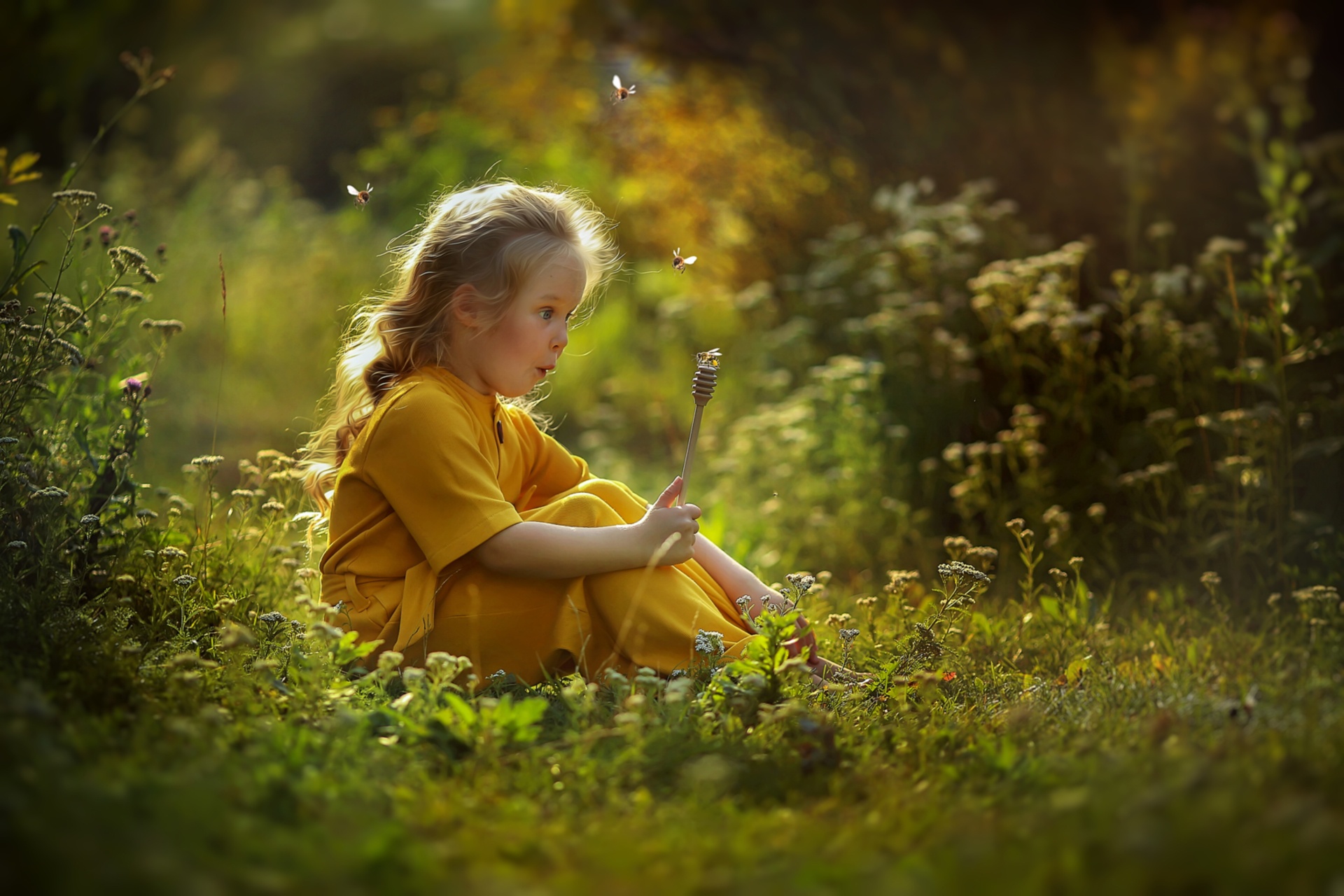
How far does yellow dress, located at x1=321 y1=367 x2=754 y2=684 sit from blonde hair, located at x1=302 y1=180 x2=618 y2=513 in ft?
0.56

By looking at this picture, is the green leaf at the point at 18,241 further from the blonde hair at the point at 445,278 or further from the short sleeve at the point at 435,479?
the short sleeve at the point at 435,479

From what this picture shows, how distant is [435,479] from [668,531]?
1.63 ft

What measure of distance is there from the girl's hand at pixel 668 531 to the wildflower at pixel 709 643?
0.18m

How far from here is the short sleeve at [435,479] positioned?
2312 mm

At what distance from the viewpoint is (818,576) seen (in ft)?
9.63

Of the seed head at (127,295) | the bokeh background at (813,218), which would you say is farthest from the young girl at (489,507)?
the bokeh background at (813,218)

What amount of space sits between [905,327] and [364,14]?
11010mm

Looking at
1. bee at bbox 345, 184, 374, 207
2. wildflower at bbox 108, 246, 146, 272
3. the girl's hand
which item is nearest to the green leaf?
wildflower at bbox 108, 246, 146, 272

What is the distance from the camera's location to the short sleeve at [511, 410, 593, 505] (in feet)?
9.45

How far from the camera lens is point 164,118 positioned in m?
9.25

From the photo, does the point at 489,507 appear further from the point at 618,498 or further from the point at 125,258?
the point at 125,258

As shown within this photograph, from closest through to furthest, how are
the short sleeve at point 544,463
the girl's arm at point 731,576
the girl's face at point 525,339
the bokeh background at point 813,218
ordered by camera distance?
the girl's face at point 525,339, the girl's arm at point 731,576, the short sleeve at point 544,463, the bokeh background at point 813,218

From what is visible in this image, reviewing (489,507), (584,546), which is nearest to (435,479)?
(489,507)

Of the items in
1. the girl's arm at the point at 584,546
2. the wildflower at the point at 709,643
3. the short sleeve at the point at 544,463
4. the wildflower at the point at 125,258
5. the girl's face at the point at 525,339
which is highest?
the wildflower at the point at 125,258
